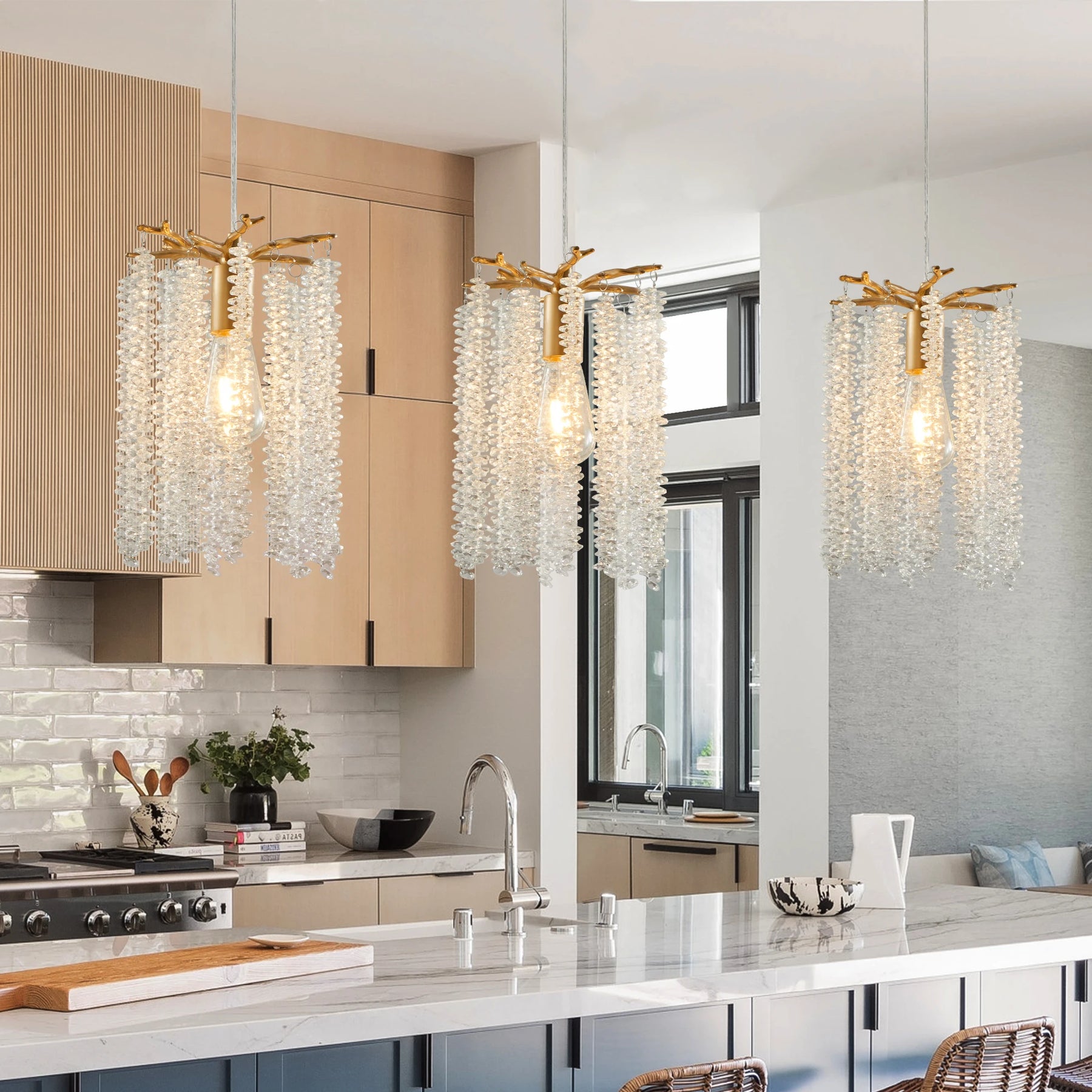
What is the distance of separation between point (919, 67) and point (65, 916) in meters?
3.42

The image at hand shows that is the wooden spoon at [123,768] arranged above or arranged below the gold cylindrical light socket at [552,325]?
below

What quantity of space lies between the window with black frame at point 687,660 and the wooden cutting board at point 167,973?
15.3 ft

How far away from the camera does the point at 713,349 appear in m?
7.62

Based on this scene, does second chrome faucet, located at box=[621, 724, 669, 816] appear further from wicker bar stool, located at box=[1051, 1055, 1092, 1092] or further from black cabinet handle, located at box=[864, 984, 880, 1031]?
black cabinet handle, located at box=[864, 984, 880, 1031]

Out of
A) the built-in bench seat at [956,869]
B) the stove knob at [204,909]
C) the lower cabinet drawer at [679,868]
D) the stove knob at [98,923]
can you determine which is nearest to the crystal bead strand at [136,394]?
the stove knob at [98,923]

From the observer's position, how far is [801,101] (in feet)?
16.8

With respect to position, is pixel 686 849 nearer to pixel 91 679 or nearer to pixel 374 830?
pixel 374 830

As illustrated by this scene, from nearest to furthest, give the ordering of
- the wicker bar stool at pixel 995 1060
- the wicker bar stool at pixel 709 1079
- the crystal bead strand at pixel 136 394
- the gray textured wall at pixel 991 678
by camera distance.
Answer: the wicker bar stool at pixel 709 1079, the wicker bar stool at pixel 995 1060, the crystal bead strand at pixel 136 394, the gray textured wall at pixel 991 678

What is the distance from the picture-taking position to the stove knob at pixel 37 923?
4.20 meters

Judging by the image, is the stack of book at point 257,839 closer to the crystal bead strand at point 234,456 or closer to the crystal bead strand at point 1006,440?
the crystal bead strand at point 234,456

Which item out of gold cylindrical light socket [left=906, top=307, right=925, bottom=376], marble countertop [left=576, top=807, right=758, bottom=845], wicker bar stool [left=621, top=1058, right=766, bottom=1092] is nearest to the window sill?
marble countertop [left=576, top=807, right=758, bottom=845]

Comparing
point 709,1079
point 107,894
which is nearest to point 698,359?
point 107,894

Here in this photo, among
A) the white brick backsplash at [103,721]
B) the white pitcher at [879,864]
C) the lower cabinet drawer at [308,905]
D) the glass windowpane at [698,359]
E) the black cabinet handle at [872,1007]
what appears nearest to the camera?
the black cabinet handle at [872,1007]

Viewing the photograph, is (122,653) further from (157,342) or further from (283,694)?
(157,342)
